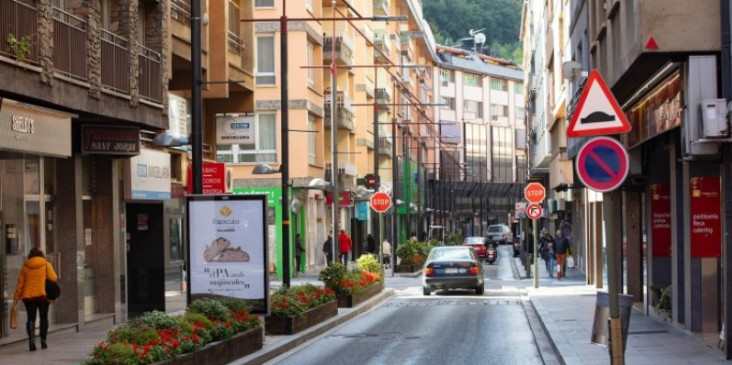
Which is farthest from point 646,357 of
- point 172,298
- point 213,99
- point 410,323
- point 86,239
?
point 213,99

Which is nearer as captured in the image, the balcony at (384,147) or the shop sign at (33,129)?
the shop sign at (33,129)

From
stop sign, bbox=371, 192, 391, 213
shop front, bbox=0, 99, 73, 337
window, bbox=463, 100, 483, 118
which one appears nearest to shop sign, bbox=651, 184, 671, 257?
shop front, bbox=0, 99, 73, 337

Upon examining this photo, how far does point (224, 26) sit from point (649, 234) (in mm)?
12105

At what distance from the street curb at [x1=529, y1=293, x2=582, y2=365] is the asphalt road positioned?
331 mm

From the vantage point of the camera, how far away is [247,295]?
62.2ft

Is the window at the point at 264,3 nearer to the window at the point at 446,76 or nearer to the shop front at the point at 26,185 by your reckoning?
the shop front at the point at 26,185

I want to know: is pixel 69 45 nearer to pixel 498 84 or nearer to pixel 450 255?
pixel 450 255

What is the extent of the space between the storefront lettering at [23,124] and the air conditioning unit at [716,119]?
960 centimetres

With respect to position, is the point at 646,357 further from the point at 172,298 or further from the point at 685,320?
the point at 172,298

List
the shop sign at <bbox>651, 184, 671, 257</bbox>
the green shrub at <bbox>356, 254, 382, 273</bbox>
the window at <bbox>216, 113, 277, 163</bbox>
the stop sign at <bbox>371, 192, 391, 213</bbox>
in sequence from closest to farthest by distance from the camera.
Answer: the shop sign at <bbox>651, 184, 671, 257</bbox> → the green shrub at <bbox>356, 254, 382, 273</bbox> → the stop sign at <bbox>371, 192, 391, 213</bbox> → the window at <bbox>216, 113, 277, 163</bbox>

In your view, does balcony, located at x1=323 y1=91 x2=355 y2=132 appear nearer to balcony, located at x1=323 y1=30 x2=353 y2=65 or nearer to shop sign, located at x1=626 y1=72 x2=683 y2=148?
balcony, located at x1=323 y1=30 x2=353 y2=65

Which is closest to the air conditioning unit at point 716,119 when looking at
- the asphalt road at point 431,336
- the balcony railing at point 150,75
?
the asphalt road at point 431,336

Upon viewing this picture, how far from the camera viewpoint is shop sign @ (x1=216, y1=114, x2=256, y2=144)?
29.9 meters

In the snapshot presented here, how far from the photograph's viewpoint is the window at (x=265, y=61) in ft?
173
